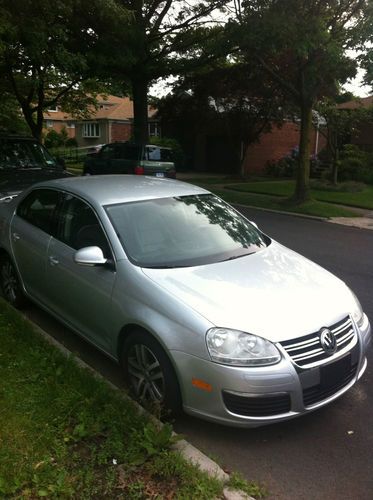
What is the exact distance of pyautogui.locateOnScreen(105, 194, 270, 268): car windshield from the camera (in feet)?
12.9

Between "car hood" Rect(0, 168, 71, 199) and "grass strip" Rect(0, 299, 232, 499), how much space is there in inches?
165

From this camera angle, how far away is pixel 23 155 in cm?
938

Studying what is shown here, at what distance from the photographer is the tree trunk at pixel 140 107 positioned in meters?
17.8

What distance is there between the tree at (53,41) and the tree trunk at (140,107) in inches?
75.6

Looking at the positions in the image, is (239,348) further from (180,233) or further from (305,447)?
(180,233)

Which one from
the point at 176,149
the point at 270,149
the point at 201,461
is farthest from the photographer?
the point at 176,149

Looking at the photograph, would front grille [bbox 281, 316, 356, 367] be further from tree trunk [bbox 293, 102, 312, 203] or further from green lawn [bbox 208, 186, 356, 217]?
tree trunk [bbox 293, 102, 312, 203]

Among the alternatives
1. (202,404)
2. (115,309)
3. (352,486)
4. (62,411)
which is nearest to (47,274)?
(115,309)

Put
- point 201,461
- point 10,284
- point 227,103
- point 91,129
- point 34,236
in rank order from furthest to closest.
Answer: point 91,129 → point 227,103 → point 10,284 → point 34,236 → point 201,461

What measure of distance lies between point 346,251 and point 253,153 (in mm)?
19555

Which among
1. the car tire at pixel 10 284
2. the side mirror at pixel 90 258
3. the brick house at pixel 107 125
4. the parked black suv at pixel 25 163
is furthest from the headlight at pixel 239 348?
the brick house at pixel 107 125

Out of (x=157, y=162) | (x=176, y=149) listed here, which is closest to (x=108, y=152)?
(x=157, y=162)

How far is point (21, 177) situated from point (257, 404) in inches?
252

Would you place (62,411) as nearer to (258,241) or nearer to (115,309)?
(115,309)
